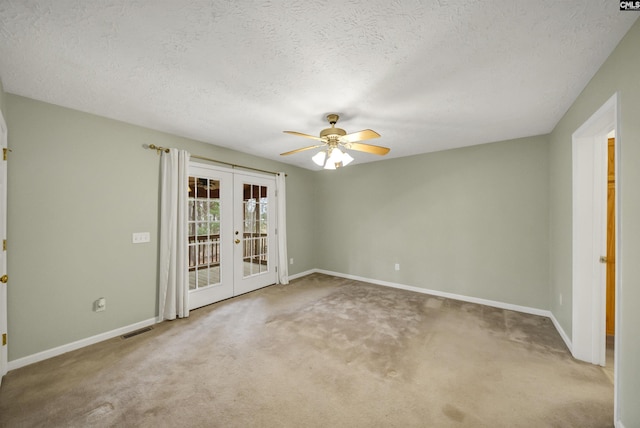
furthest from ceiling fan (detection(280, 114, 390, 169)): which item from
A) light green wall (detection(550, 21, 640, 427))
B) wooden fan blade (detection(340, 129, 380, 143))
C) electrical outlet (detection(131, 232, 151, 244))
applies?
electrical outlet (detection(131, 232, 151, 244))

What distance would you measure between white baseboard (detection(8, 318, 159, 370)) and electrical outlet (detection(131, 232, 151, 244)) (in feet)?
3.26

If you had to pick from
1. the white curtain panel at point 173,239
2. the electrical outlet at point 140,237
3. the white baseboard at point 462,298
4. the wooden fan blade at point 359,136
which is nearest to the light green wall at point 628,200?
the wooden fan blade at point 359,136

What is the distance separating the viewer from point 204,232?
12.3 feet

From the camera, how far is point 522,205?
11.5 ft

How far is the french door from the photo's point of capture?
3650 millimetres

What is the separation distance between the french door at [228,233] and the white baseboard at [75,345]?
2.12ft

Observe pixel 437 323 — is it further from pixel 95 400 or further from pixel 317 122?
pixel 95 400

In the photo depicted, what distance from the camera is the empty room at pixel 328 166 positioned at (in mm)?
1494

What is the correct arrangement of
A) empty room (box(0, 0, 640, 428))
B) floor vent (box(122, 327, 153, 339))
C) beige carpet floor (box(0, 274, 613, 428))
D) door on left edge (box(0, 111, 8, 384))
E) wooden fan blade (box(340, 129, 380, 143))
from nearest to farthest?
empty room (box(0, 0, 640, 428)), beige carpet floor (box(0, 274, 613, 428)), door on left edge (box(0, 111, 8, 384)), wooden fan blade (box(340, 129, 380, 143)), floor vent (box(122, 327, 153, 339))

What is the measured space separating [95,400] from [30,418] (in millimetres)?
333

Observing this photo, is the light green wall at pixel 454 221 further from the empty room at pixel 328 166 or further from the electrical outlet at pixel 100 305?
the electrical outlet at pixel 100 305

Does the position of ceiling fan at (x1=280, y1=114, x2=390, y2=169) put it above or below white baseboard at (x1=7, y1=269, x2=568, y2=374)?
above

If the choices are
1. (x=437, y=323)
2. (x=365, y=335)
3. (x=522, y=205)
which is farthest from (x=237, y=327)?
(x=522, y=205)

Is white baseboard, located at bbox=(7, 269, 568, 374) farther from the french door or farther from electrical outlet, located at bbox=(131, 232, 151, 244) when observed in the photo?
electrical outlet, located at bbox=(131, 232, 151, 244)
